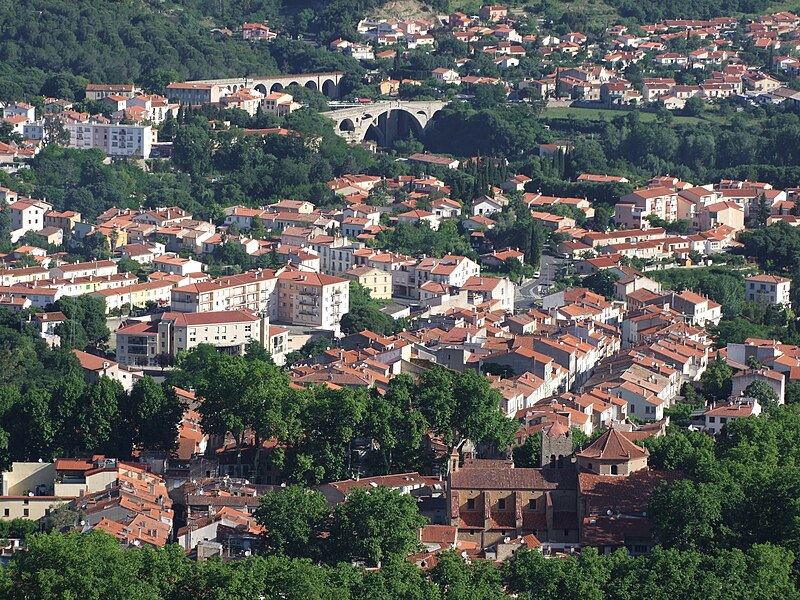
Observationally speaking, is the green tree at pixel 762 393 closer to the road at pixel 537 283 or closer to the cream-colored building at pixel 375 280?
the road at pixel 537 283

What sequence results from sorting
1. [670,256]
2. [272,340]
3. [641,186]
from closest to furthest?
1. [272,340]
2. [670,256]
3. [641,186]

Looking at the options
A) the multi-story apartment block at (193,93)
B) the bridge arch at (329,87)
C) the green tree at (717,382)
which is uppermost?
the multi-story apartment block at (193,93)

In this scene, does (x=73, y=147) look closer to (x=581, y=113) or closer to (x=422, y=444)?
(x=581, y=113)

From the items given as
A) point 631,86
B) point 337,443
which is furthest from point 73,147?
point 337,443

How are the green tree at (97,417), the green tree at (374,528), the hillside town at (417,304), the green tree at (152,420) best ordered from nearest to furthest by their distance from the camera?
the green tree at (374,528), the hillside town at (417,304), the green tree at (97,417), the green tree at (152,420)

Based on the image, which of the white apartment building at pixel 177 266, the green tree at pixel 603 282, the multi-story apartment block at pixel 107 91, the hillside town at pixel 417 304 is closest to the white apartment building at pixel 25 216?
the hillside town at pixel 417 304

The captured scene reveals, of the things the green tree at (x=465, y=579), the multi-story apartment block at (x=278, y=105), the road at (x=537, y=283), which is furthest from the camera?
the multi-story apartment block at (x=278, y=105)

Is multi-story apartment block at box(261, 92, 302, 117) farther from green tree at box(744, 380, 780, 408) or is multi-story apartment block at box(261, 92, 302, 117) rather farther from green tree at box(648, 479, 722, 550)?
green tree at box(648, 479, 722, 550)
